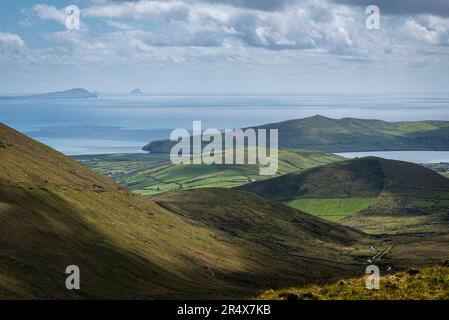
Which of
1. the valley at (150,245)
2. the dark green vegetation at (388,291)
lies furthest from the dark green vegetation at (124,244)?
the dark green vegetation at (388,291)

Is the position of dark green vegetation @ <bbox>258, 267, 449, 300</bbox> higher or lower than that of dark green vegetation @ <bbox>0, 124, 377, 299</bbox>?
higher

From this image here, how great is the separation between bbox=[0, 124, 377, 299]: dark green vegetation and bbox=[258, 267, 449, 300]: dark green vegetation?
111ft

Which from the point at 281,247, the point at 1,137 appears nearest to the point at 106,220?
the point at 1,137

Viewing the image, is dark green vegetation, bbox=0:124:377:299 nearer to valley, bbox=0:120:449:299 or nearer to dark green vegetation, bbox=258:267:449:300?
valley, bbox=0:120:449:299

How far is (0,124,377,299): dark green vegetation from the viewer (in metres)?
71.4

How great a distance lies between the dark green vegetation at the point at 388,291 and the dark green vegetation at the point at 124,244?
111 feet

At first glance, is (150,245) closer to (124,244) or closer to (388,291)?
(124,244)

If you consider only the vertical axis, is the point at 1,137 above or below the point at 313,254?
above

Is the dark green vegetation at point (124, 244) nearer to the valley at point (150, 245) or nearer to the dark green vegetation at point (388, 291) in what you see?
the valley at point (150, 245)

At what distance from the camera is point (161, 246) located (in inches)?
3947

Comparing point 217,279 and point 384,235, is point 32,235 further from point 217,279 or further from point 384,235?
point 384,235

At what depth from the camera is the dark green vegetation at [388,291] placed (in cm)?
3014

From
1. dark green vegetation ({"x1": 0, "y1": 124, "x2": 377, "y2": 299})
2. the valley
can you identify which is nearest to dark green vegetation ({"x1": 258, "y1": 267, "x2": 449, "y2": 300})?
the valley
